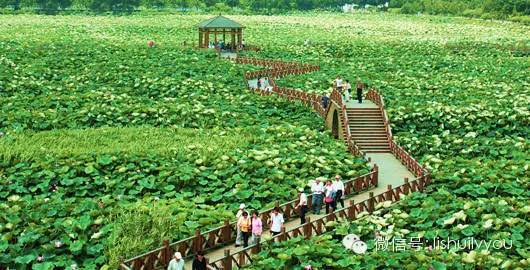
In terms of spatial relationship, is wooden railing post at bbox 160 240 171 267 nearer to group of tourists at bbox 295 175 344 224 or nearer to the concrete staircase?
group of tourists at bbox 295 175 344 224

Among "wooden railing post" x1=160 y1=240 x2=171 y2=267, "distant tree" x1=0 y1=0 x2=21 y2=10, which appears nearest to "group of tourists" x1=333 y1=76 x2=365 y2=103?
"wooden railing post" x1=160 y1=240 x2=171 y2=267

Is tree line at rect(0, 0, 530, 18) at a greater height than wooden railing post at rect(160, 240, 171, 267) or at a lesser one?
lesser

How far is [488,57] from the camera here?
65.4 meters

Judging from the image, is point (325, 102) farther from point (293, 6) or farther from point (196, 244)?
point (293, 6)

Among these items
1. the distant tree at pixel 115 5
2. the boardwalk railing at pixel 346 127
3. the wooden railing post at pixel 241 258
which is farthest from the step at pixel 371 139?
the distant tree at pixel 115 5

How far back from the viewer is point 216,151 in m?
30.9

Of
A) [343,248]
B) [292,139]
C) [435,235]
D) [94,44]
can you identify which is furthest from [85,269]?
[94,44]

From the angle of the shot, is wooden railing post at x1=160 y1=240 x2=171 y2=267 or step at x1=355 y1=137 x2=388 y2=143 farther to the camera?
step at x1=355 y1=137 x2=388 y2=143

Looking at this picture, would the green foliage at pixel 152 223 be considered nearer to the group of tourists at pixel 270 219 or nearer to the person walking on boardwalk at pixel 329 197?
the group of tourists at pixel 270 219

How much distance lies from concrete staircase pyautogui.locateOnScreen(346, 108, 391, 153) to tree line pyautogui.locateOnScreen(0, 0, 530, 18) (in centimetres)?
8650

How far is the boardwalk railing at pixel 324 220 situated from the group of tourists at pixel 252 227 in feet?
1.02

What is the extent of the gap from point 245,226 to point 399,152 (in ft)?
41.0

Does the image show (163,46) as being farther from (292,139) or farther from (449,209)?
(449,209)

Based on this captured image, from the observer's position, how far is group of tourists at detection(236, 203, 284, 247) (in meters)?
20.5
